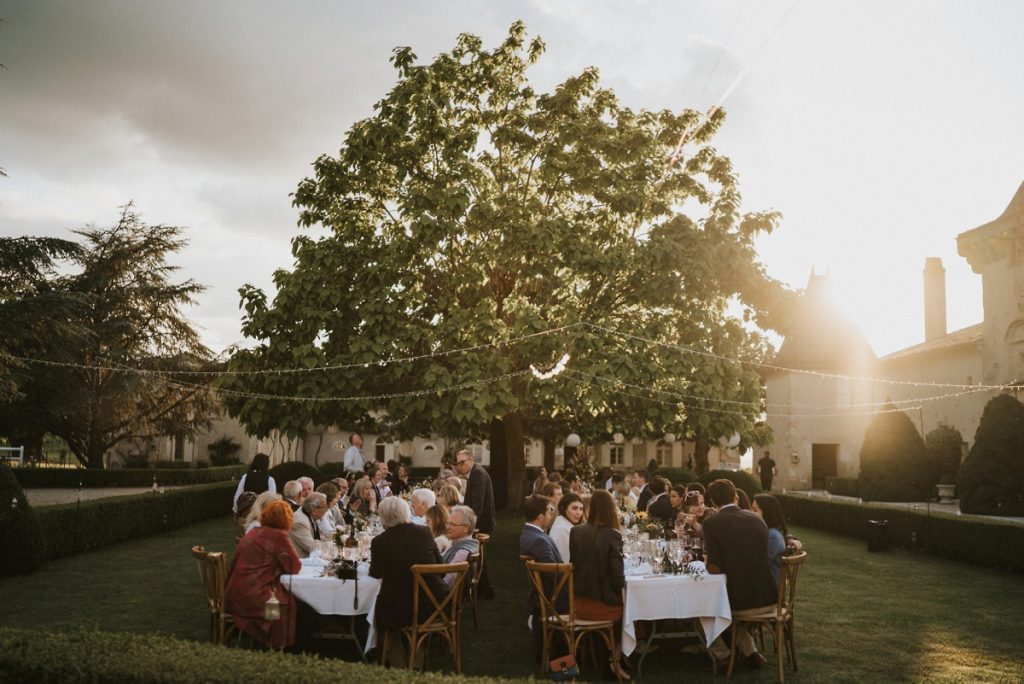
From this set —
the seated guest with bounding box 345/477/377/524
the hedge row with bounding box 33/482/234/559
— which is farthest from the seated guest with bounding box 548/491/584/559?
the hedge row with bounding box 33/482/234/559

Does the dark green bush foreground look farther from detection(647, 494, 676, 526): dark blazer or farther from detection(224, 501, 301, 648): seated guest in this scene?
detection(647, 494, 676, 526): dark blazer

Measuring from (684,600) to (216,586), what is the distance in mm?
4644

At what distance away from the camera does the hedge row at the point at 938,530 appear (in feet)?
51.7

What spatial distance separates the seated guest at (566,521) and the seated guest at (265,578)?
113 inches

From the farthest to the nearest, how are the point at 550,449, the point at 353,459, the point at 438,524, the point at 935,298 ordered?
1. the point at 935,298
2. the point at 550,449
3. the point at 353,459
4. the point at 438,524

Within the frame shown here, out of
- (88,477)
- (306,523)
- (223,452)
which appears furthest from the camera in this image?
(223,452)

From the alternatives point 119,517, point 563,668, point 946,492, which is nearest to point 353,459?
point 119,517

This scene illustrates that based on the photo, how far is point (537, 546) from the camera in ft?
27.7

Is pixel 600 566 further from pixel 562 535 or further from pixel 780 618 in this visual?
pixel 780 618

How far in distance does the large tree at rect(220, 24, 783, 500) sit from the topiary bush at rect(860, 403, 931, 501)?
419 inches

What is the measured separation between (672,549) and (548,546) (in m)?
1.71

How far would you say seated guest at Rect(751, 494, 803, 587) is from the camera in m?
8.67

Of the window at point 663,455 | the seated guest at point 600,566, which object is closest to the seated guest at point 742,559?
the seated guest at point 600,566

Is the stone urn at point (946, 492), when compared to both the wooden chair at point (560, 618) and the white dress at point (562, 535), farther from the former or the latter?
the wooden chair at point (560, 618)
